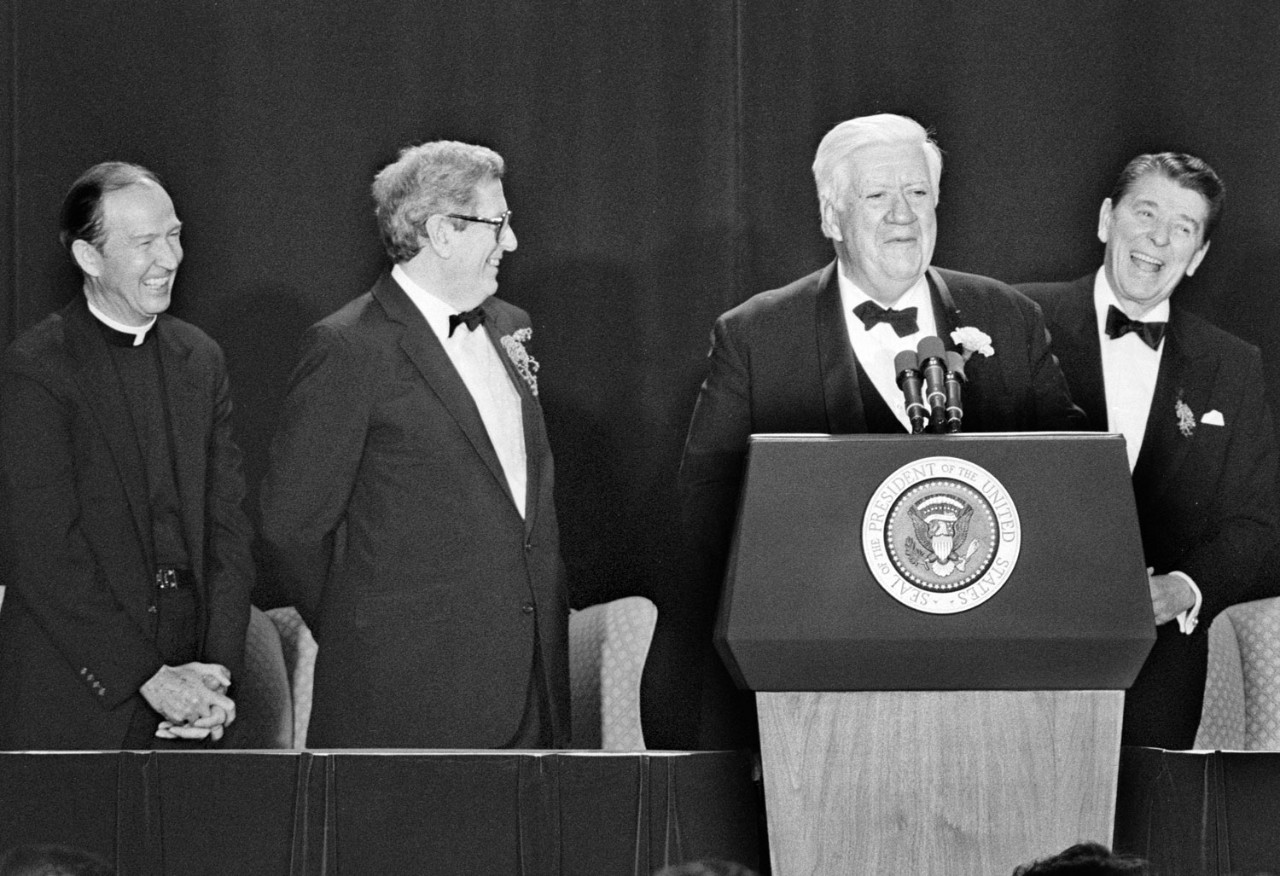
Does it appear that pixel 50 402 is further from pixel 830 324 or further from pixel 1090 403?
pixel 1090 403

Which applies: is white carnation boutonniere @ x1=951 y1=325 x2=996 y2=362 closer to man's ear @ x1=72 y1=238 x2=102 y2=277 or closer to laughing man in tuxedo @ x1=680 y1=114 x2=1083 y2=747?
laughing man in tuxedo @ x1=680 y1=114 x2=1083 y2=747

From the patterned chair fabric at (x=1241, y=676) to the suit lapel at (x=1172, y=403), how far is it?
395 mm

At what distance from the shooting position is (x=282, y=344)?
16.5 ft

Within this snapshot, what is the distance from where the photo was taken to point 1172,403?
5.01 meters

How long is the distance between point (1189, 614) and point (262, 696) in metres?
2.42

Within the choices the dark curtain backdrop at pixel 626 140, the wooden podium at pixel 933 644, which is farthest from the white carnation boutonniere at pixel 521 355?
the wooden podium at pixel 933 644

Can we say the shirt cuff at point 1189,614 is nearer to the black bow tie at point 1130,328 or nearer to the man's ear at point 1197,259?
the black bow tie at point 1130,328

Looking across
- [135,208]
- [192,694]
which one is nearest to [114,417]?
[135,208]

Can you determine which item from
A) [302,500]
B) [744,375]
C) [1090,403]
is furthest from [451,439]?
[1090,403]

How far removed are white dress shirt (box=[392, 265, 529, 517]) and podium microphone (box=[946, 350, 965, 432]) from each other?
189 centimetres

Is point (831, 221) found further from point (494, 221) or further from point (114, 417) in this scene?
point (114, 417)

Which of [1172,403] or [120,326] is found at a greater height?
[120,326]

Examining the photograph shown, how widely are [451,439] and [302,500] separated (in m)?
0.40

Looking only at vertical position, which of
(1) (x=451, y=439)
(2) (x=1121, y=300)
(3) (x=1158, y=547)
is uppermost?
(2) (x=1121, y=300)
